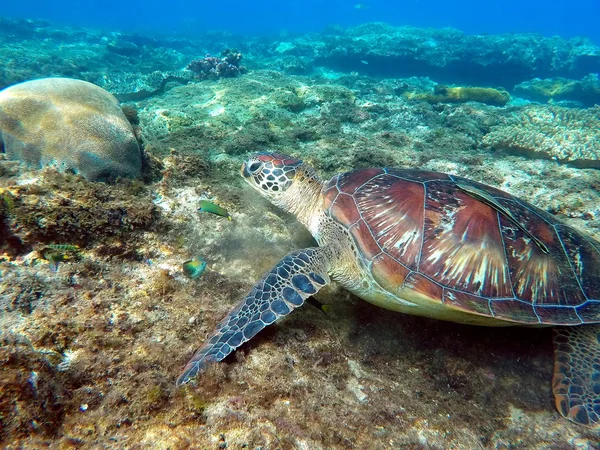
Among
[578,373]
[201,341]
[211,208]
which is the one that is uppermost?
[211,208]

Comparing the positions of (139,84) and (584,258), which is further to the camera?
(139,84)

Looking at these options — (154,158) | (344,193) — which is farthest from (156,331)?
(154,158)

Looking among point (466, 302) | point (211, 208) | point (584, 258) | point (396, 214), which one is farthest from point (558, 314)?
point (211, 208)

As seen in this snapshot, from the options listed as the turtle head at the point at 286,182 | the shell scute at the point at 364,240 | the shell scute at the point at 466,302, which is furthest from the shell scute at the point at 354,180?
the shell scute at the point at 466,302

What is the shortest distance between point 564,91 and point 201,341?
20.2 metres

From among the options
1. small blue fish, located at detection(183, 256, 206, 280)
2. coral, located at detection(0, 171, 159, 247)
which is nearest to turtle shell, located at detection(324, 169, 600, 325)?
small blue fish, located at detection(183, 256, 206, 280)

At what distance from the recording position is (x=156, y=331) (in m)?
1.94

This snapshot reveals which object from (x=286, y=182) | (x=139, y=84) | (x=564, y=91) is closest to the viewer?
(x=286, y=182)

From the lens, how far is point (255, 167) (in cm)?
359

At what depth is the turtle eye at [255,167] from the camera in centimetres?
358

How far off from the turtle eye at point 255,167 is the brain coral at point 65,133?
5.06ft

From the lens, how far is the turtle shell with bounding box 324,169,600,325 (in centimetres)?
226

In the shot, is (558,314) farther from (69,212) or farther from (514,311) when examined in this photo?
(69,212)

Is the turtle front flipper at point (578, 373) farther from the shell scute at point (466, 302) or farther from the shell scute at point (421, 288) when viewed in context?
the shell scute at point (421, 288)
